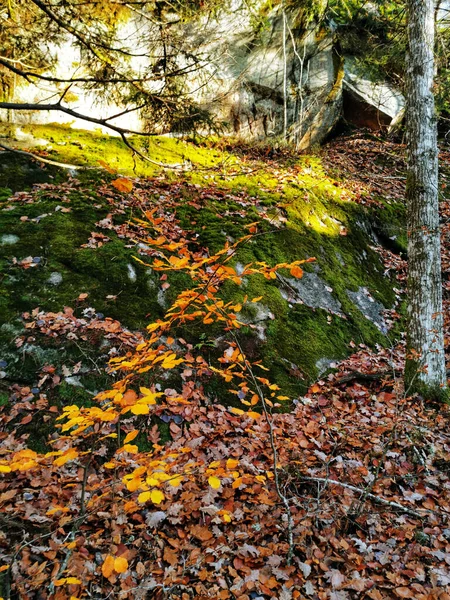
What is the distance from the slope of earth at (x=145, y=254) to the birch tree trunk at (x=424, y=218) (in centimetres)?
124

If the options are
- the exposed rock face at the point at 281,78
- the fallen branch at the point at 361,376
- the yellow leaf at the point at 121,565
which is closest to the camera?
the yellow leaf at the point at 121,565

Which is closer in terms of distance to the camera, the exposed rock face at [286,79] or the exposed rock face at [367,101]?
the exposed rock face at [286,79]

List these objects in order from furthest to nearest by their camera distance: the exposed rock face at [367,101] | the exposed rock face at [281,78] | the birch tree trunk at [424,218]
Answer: the exposed rock face at [367,101], the exposed rock face at [281,78], the birch tree trunk at [424,218]

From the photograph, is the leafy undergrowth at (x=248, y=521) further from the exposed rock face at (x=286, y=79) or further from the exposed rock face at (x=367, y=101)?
the exposed rock face at (x=367, y=101)

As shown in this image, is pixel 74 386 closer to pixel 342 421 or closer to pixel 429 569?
pixel 342 421

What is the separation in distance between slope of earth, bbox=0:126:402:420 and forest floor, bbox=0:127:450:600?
0.07 meters

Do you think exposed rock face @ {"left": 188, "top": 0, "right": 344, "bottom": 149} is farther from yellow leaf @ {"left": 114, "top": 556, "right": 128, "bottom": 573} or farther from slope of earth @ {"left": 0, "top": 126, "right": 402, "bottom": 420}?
yellow leaf @ {"left": 114, "top": 556, "right": 128, "bottom": 573}

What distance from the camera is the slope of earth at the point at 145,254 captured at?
375 centimetres

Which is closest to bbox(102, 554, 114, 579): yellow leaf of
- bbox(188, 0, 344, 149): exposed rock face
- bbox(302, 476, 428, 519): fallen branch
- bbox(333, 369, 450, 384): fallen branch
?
bbox(302, 476, 428, 519): fallen branch

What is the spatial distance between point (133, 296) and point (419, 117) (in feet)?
14.4

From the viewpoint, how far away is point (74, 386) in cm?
340

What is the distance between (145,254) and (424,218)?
3862 millimetres

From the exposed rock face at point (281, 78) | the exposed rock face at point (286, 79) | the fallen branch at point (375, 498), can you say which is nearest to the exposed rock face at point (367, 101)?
the exposed rock face at point (286, 79)

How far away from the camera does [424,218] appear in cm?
430
